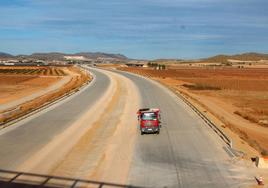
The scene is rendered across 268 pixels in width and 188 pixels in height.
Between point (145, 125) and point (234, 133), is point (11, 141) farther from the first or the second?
point (234, 133)

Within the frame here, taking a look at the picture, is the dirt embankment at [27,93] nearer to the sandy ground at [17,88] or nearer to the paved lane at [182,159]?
the sandy ground at [17,88]

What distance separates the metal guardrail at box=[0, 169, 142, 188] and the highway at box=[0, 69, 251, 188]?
69 centimetres

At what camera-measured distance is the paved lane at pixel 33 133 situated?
24.4 meters

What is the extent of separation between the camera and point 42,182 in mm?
18766

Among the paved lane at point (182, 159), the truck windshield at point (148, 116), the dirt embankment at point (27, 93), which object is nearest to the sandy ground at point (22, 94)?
the dirt embankment at point (27, 93)

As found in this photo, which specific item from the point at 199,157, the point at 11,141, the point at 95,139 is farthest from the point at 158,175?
the point at 11,141

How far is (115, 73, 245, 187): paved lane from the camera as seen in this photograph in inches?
757

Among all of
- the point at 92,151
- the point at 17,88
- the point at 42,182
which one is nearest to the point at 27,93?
the point at 17,88

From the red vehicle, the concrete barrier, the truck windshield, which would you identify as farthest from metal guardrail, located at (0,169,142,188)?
the truck windshield

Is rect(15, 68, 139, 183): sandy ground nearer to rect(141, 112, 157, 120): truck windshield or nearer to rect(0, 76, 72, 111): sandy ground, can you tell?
rect(141, 112, 157, 120): truck windshield

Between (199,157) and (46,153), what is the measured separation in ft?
25.1

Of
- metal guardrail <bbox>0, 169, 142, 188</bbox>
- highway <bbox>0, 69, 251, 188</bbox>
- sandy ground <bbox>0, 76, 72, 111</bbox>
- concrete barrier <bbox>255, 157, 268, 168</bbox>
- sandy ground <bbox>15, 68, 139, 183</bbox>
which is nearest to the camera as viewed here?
metal guardrail <bbox>0, 169, 142, 188</bbox>

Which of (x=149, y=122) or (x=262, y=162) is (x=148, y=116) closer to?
(x=149, y=122)

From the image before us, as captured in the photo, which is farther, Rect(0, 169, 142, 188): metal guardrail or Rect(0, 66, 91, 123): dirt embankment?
Rect(0, 66, 91, 123): dirt embankment
